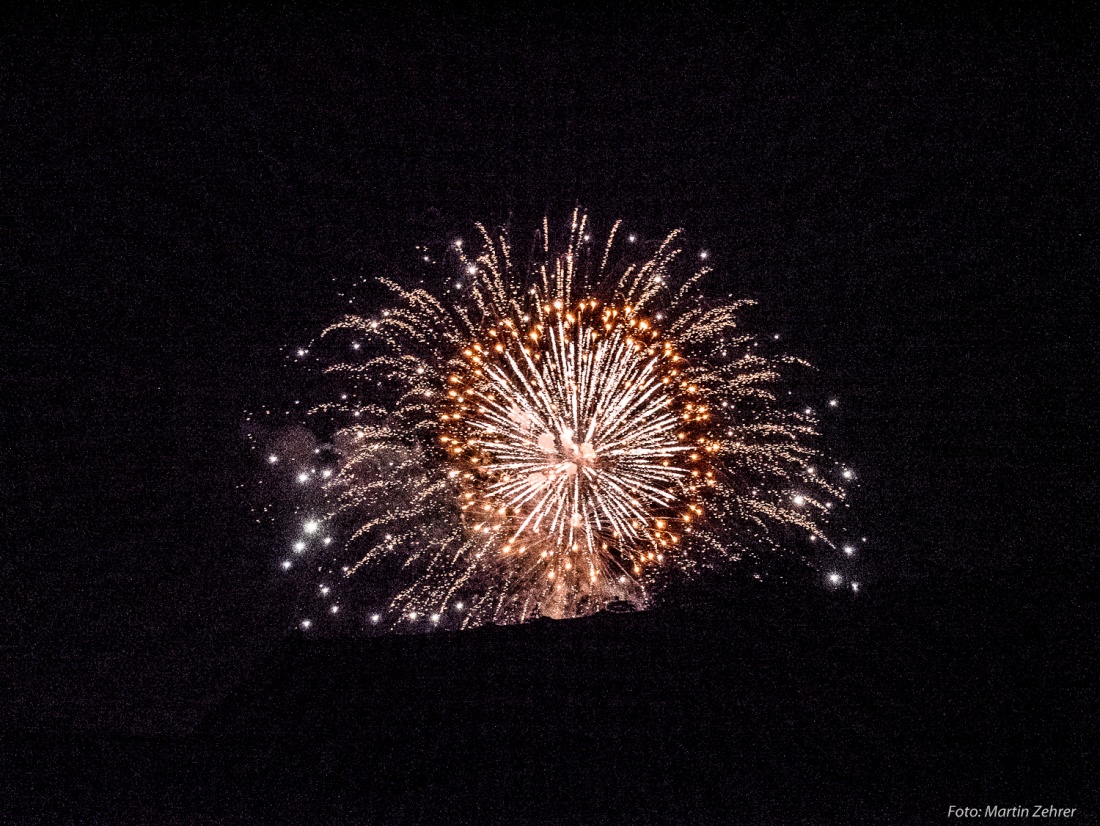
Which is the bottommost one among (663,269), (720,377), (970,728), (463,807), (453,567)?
(463,807)

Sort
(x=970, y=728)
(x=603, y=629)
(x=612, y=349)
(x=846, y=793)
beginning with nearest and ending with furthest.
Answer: (x=846, y=793), (x=970, y=728), (x=603, y=629), (x=612, y=349)

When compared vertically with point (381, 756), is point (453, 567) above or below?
above

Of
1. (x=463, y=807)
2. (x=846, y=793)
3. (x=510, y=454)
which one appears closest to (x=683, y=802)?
(x=846, y=793)

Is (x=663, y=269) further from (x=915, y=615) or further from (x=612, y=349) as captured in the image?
(x=915, y=615)

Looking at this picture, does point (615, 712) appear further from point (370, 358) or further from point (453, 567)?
point (370, 358)

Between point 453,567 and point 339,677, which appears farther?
point 453,567

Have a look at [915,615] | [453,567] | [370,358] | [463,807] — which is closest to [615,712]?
[463,807]

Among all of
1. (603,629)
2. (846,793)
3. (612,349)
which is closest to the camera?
(846,793)
